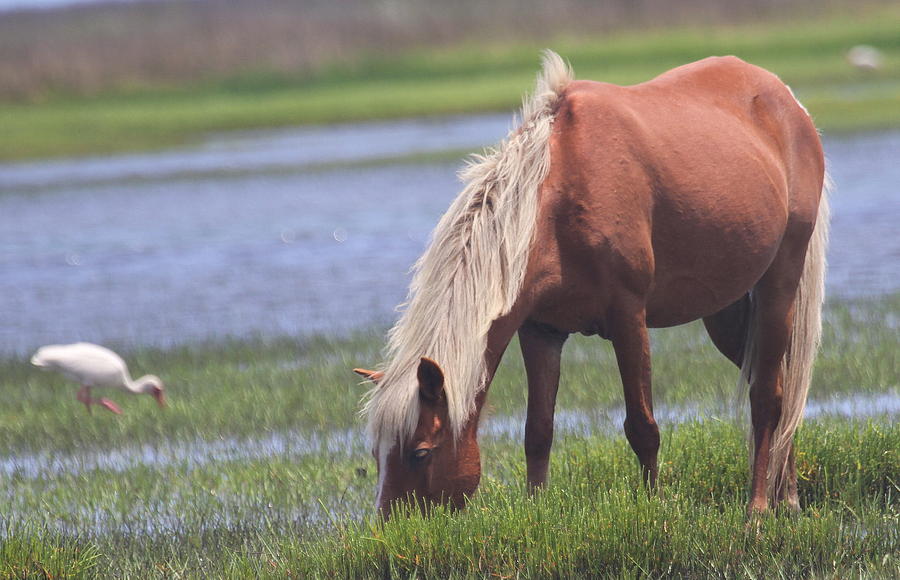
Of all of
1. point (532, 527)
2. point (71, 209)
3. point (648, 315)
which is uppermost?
point (648, 315)

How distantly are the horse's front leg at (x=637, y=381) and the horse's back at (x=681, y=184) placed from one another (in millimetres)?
119

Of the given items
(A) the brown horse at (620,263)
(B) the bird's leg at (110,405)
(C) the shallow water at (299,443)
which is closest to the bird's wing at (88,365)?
(B) the bird's leg at (110,405)

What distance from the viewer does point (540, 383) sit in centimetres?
543

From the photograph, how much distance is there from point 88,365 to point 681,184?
15.9ft

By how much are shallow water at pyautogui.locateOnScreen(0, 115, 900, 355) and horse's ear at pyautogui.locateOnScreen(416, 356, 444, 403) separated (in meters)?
6.92

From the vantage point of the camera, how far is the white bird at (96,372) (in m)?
8.92

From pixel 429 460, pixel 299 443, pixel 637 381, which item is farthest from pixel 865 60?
pixel 429 460

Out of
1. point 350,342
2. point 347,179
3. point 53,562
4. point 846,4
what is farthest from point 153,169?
point 846,4

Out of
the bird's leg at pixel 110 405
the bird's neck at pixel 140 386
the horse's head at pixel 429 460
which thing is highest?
the horse's head at pixel 429 460

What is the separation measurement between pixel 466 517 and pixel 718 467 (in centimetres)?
155

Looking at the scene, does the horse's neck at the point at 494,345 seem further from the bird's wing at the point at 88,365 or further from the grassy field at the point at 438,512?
the bird's wing at the point at 88,365

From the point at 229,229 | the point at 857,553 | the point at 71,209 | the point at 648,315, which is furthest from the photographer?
the point at 71,209

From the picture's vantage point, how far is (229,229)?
769 inches

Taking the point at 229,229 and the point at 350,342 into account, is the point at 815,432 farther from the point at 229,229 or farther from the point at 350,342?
the point at 229,229
